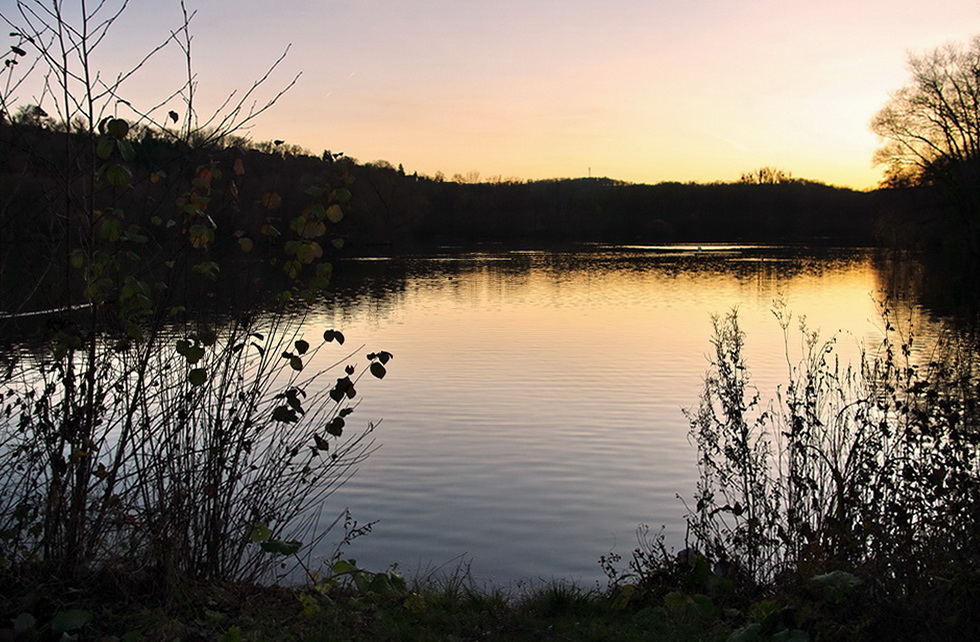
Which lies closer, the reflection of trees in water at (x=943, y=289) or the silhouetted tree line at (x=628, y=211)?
the reflection of trees in water at (x=943, y=289)

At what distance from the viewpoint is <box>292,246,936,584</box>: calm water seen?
756cm

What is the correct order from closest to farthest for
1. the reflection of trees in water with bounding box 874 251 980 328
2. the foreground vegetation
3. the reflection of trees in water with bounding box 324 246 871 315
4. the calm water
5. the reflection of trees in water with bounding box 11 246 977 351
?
the foreground vegetation → the calm water → the reflection of trees in water with bounding box 874 251 980 328 → the reflection of trees in water with bounding box 11 246 977 351 → the reflection of trees in water with bounding box 324 246 871 315

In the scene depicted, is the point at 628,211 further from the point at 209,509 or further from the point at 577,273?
the point at 209,509

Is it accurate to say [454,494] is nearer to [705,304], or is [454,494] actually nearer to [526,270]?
[705,304]

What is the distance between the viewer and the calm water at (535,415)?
7562 millimetres

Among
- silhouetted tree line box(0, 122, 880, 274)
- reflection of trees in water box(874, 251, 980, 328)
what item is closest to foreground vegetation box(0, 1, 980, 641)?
reflection of trees in water box(874, 251, 980, 328)

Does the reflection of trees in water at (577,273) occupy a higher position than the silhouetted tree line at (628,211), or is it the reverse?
the silhouetted tree line at (628,211)

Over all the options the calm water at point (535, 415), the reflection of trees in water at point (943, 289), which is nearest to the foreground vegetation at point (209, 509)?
the calm water at point (535, 415)

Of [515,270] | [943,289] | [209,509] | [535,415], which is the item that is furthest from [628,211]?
[209,509]

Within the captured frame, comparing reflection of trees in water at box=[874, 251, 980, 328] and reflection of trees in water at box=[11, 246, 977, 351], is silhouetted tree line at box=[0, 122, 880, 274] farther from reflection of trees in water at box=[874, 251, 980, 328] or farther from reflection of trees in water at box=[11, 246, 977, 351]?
reflection of trees in water at box=[874, 251, 980, 328]

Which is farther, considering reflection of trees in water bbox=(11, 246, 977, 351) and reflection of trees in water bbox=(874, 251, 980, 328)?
reflection of trees in water bbox=(11, 246, 977, 351)

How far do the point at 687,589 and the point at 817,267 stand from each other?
4445cm

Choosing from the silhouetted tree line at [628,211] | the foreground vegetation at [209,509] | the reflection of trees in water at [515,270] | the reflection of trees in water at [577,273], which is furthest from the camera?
the silhouetted tree line at [628,211]

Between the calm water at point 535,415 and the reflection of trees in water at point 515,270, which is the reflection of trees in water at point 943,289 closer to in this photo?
the calm water at point 535,415
